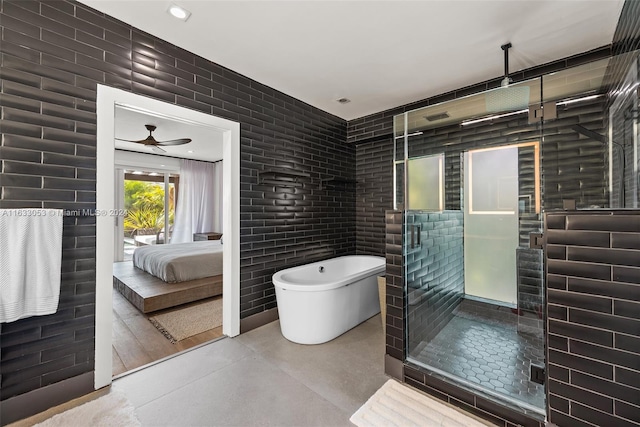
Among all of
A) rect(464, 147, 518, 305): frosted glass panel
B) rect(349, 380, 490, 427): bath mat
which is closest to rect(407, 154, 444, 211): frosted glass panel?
rect(464, 147, 518, 305): frosted glass panel

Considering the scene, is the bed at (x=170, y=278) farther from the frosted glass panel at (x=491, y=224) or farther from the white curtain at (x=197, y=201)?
the frosted glass panel at (x=491, y=224)

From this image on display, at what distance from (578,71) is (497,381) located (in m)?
2.05

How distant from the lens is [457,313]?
2680mm

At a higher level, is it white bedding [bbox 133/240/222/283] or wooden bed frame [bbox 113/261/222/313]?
white bedding [bbox 133/240/222/283]

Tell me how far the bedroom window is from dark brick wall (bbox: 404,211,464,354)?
640cm

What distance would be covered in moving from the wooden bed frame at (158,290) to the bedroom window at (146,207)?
2.44 metres

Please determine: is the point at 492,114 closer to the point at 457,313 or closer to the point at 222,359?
the point at 457,313

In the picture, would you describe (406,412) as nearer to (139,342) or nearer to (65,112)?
(139,342)

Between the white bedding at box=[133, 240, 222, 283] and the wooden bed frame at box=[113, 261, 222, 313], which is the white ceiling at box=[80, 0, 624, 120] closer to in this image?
the white bedding at box=[133, 240, 222, 283]

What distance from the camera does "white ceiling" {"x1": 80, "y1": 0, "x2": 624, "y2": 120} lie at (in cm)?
181

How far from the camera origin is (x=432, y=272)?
2.46 metres

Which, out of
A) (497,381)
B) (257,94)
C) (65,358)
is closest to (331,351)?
(497,381)

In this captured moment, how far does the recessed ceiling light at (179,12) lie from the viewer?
5.97 ft

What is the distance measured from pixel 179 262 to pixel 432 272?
329cm
